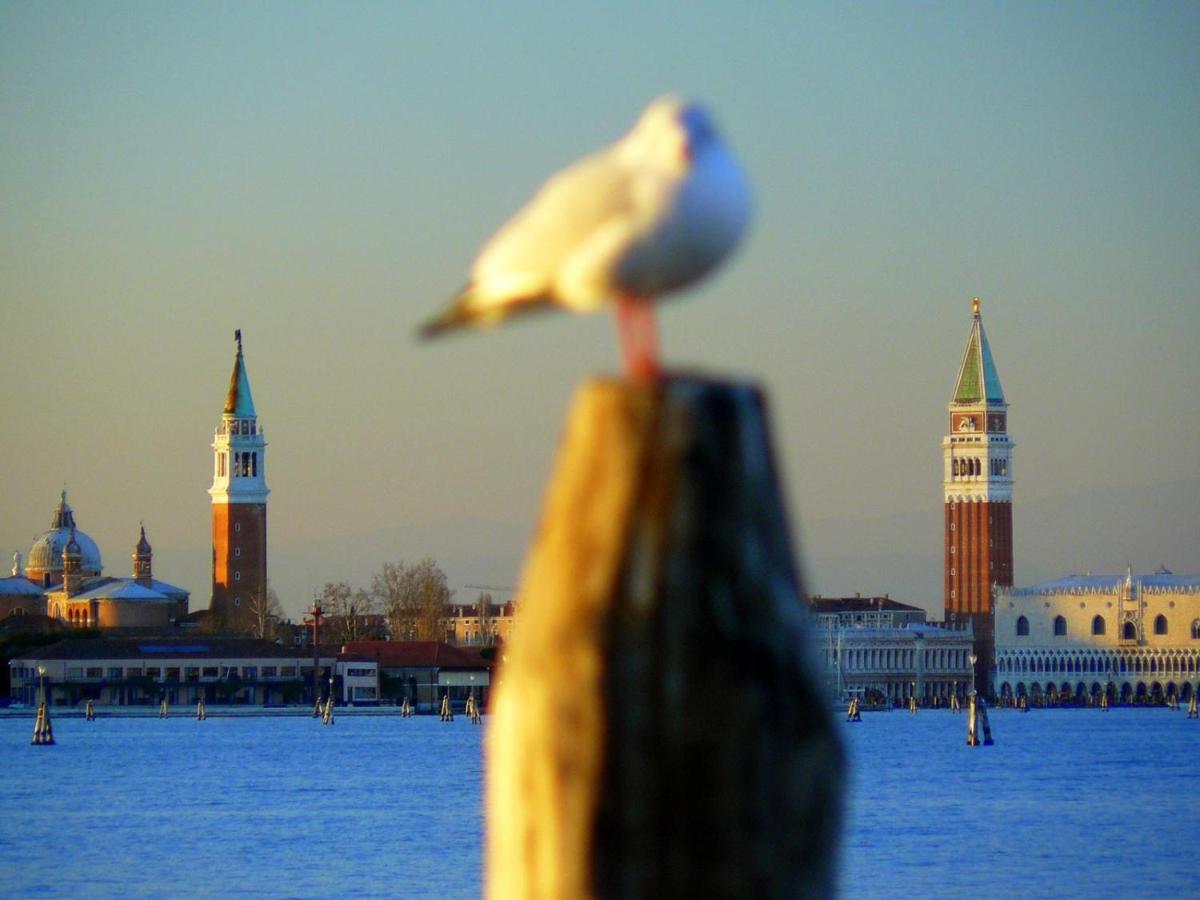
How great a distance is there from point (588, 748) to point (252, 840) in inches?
1697

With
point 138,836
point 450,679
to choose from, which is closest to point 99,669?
point 450,679

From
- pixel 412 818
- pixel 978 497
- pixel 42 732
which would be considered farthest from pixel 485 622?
pixel 412 818

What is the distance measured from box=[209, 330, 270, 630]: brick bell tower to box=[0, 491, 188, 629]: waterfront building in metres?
3.22

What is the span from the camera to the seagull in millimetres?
4129

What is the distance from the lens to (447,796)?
2315 inches

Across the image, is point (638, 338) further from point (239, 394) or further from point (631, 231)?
point (239, 394)

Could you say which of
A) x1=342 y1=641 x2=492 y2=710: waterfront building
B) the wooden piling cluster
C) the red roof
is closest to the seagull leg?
the wooden piling cluster

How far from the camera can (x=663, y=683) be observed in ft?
10.9

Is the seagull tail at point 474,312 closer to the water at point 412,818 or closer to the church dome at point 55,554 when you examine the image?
the water at point 412,818

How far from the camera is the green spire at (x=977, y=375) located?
6161 inches

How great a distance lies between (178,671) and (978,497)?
55991mm

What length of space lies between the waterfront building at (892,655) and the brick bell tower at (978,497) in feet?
6.41

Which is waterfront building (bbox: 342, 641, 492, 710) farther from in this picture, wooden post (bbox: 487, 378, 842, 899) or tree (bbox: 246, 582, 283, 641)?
wooden post (bbox: 487, 378, 842, 899)

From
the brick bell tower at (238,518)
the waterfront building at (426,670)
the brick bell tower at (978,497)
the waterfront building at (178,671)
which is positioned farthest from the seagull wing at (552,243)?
the brick bell tower at (978,497)
